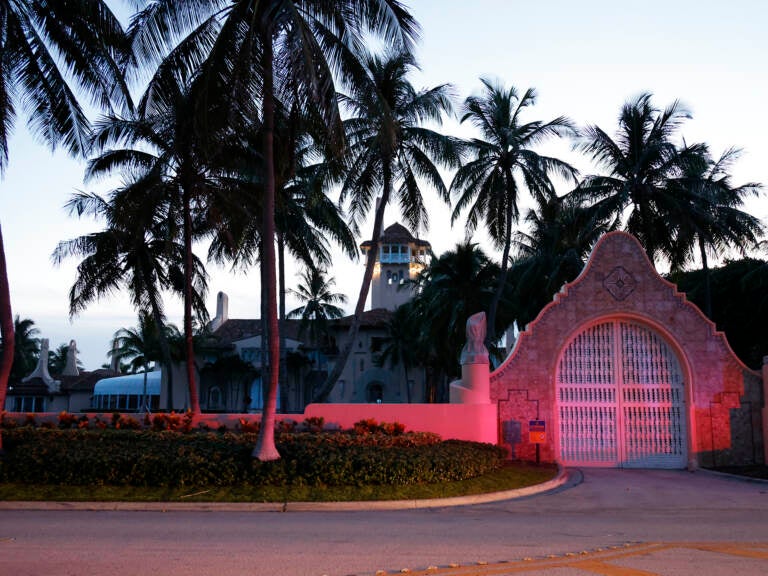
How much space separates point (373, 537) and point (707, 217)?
67.0 feet

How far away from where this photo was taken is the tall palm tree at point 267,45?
15273 mm

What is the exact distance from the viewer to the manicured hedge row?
14.6 metres

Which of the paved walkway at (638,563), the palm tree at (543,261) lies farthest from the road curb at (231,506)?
the palm tree at (543,261)

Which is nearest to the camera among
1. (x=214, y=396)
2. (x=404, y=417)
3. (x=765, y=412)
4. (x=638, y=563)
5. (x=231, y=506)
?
(x=638, y=563)

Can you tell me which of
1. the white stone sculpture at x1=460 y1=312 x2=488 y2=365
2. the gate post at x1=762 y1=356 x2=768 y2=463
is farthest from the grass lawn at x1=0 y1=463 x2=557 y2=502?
the gate post at x1=762 y1=356 x2=768 y2=463

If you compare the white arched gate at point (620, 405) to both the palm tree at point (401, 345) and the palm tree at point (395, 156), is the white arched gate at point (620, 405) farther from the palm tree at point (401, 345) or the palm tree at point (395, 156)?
the palm tree at point (401, 345)

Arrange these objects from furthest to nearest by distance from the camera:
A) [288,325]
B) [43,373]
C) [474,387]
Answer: [43,373] < [288,325] < [474,387]

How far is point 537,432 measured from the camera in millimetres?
20641

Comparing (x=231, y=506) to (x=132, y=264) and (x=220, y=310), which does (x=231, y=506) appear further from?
(x=220, y=310)

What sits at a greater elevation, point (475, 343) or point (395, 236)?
point (395, 236)

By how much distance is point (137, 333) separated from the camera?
190ft

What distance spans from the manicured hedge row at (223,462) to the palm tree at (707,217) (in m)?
14.1

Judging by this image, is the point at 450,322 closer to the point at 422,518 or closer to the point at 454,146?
the point at 454,146

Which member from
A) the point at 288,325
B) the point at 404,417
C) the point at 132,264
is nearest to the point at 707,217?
the point at 404,417
